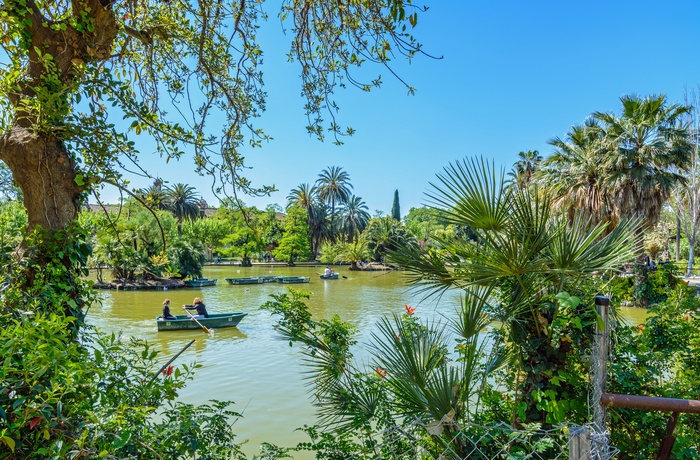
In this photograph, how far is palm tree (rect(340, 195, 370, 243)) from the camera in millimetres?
54531

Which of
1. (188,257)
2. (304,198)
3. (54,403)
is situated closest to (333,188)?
(304,198)

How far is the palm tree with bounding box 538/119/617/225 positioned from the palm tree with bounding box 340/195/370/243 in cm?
3695

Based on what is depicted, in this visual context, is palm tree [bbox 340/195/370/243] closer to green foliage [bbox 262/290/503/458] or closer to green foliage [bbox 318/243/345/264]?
green foliage [bbox 318/243/345/264]

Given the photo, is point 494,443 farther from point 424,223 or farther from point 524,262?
point 424,223

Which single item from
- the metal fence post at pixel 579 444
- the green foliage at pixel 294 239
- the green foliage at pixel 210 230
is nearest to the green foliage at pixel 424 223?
the metal fence post at pixel 579 444

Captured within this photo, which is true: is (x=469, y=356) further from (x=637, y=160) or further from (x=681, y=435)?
(x=637, y=160)

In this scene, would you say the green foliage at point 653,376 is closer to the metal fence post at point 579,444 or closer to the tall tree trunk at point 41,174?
the metal fence post at point 579,444

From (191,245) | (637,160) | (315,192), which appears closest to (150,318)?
(191,245)

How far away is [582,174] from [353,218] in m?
39.3

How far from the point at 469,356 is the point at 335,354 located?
4.30 ft

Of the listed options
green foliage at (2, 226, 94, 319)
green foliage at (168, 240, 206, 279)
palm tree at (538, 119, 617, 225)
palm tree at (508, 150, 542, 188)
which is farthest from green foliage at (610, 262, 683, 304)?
palm tree at (508, 150, 542, 188)

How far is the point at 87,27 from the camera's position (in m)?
2.71

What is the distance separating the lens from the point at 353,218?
54.6 metres

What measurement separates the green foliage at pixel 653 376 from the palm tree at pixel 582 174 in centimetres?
1235
